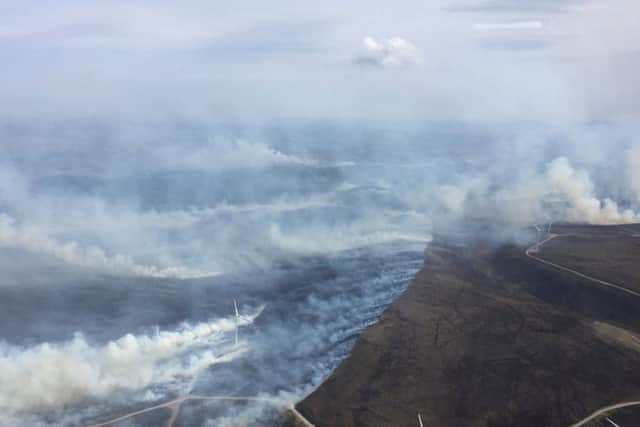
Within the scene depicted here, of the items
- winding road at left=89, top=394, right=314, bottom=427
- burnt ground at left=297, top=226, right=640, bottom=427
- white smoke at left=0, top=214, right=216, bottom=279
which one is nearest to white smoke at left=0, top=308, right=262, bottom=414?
winding road at left=89, top=394, right=314, bottom=427

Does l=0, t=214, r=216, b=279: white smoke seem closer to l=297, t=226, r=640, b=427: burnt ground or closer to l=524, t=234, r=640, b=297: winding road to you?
l=297, t=226, r=640, b=427: burnt ground

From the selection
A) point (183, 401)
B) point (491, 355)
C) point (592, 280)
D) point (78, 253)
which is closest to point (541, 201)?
point (592, 280)

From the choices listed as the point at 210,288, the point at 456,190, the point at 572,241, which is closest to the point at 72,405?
the point at 210,288

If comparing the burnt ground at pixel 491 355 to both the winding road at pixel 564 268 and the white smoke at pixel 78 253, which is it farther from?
the white smoke at pixel 78 253

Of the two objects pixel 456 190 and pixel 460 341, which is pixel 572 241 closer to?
pixel 456 190

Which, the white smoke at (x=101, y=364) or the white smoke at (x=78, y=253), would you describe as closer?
the white smoke at (x=101, y=364)

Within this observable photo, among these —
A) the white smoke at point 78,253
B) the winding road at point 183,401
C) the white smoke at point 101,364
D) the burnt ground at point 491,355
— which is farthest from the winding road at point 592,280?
the white smoke at point 78,253
